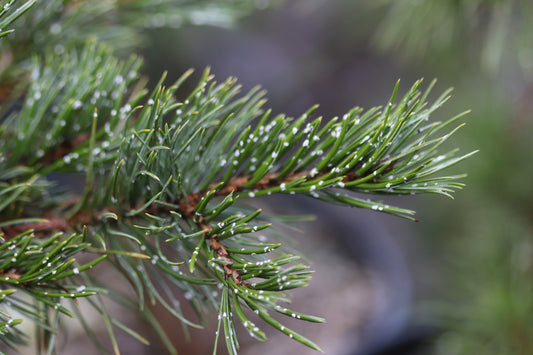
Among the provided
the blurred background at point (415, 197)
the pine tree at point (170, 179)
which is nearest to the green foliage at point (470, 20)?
the blurred background at point (415, 197)

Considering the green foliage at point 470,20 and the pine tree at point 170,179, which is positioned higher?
the green foliage at point 470,20

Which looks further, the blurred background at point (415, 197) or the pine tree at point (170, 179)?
the blurred background at point (415, 197)

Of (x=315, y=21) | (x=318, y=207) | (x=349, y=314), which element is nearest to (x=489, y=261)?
(x=349, y=314)

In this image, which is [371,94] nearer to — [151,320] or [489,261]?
[489,261]

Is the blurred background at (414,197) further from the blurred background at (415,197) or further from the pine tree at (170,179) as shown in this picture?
the pine tree at (170,179)

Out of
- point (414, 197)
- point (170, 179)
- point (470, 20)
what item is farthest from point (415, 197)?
point (170, 179)

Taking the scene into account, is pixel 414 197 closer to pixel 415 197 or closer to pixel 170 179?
pixel 415 197

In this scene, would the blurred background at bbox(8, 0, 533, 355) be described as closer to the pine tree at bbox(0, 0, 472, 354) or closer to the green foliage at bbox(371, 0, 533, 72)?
the green foliage at bbox(371, 0, 533, 72)

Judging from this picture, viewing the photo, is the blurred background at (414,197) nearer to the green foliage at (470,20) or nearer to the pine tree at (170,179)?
the green foliage at (470,20)
